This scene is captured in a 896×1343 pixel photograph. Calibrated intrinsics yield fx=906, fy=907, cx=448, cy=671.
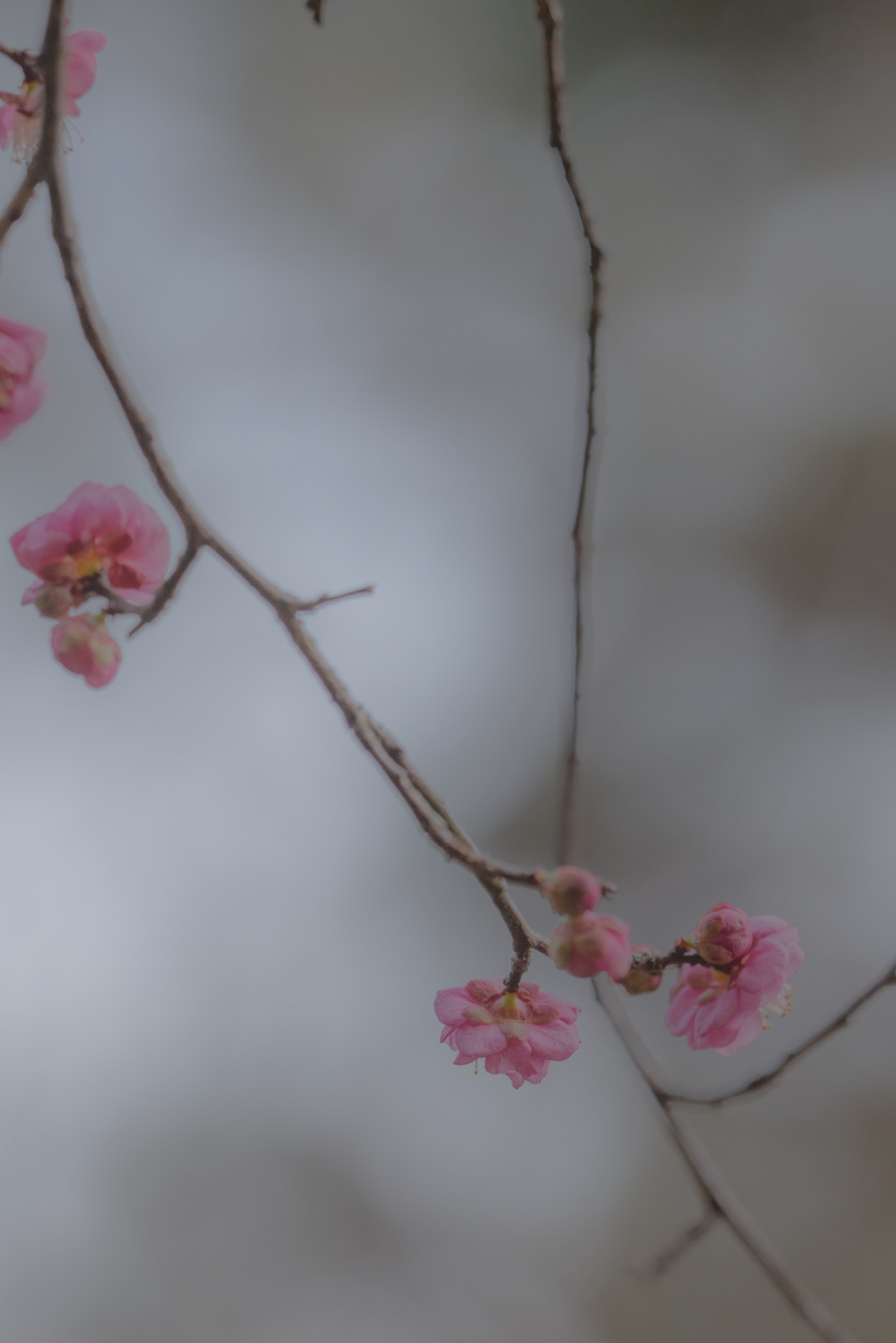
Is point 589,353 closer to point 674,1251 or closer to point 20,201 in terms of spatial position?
point 20,201

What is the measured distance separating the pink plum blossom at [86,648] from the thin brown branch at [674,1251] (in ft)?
1.82

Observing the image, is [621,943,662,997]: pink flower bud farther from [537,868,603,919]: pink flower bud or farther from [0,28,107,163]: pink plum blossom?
[0,28,107,163]: pink plum blossom

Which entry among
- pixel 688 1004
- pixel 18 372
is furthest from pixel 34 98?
pixel 688 1004


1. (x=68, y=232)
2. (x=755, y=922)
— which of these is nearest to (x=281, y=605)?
(x=68, y=232)

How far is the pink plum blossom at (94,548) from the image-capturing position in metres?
0.58

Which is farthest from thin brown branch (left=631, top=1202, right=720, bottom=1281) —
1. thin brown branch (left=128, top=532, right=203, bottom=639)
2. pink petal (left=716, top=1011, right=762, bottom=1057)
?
thin brown branch (left=128, top=532, right=203, bottom=639)

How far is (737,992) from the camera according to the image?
54 centimetres

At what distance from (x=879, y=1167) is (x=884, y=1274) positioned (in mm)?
342

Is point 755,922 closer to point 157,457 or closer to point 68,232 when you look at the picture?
point 157,457

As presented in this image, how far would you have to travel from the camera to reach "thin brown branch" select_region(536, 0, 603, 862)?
546 mm

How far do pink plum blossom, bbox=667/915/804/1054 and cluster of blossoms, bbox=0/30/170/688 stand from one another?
1.34ft

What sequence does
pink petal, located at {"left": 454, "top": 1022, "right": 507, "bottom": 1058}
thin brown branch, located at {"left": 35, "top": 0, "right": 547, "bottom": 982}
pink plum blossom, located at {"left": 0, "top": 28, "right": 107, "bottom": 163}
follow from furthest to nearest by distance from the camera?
pink plum blossom, located at {"left": 0, "top": 28, "right": 107, "bottom": 163} < pink petal, located at {"left": 454, "top": 1022, "right": 507, "bottom": 1058} < thin brown branch, located at {"left": 35, "top": 0, "right": 547, "bottom": 982}

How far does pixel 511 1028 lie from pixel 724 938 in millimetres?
136

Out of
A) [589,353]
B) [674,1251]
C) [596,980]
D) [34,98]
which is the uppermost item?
[34,98]
